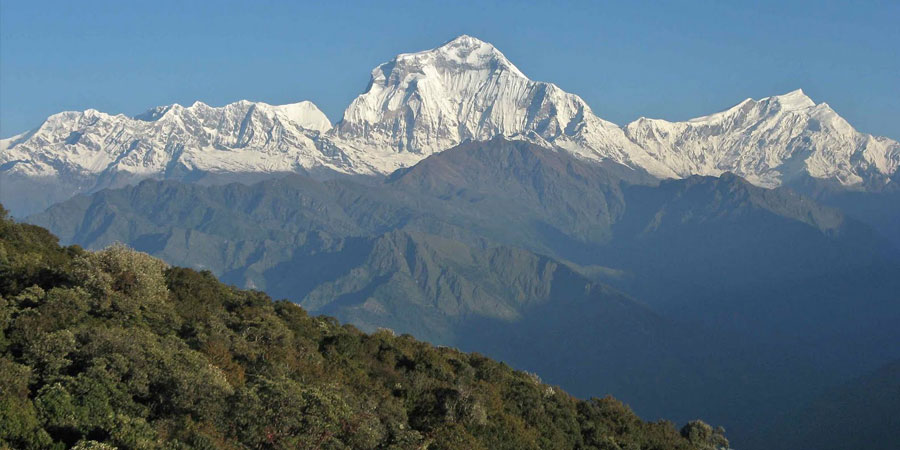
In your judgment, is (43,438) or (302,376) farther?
(302,376)

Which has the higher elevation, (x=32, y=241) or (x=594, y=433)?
(x=594, y=433)

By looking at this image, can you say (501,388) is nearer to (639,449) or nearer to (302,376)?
(639,449)

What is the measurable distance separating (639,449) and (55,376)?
54.2 metres

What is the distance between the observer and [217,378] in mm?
65125

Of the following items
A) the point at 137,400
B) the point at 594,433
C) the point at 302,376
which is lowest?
the point at 137,400

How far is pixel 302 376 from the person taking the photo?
252 ft

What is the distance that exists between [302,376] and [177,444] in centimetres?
2248

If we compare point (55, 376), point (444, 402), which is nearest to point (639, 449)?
point (444, 402)

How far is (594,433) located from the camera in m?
95.2

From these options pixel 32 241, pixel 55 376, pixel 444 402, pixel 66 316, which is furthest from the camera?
pixel 32 241

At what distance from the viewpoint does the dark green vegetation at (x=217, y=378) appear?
58.3 metres

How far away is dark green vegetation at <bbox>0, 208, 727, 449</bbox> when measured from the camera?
5828 cm

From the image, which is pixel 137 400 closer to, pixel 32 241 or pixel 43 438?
pixel 43 438

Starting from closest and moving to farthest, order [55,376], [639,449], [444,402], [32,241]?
[55,376] < [444,402] < [639,449] < [32,241]
